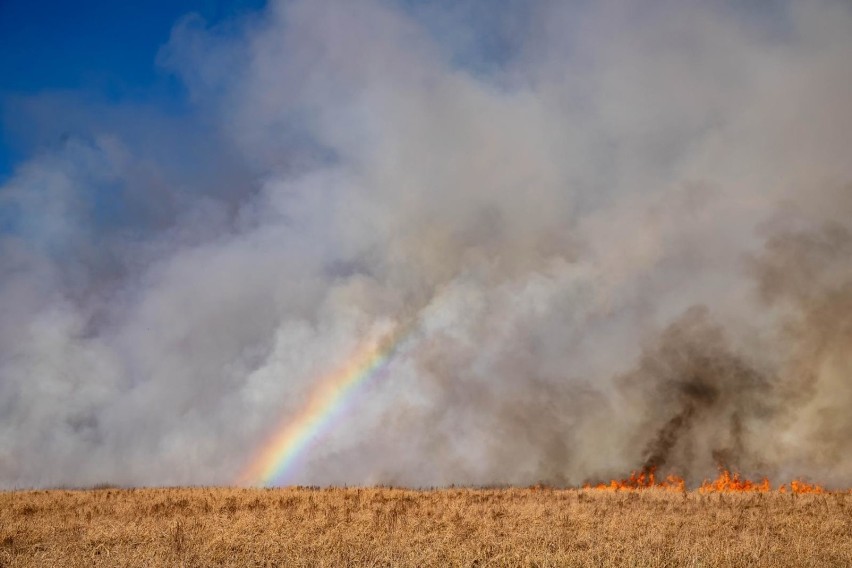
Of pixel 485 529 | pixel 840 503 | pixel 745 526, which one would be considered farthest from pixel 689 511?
pixel 485 529

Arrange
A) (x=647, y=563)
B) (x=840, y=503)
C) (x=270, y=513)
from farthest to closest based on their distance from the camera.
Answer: (x=840, y=503)
(x=270, y=513)
(x=647, y=563)

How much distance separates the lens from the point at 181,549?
1961 cm

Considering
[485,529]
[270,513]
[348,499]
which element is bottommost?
[485,529]

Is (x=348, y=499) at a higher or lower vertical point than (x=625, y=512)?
higher

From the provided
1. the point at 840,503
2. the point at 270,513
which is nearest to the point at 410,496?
the point at 270,513

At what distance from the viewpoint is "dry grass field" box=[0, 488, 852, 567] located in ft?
58.6

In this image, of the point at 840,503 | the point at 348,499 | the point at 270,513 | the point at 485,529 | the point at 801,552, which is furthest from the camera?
the point at 348,499

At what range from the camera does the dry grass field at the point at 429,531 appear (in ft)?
58.6

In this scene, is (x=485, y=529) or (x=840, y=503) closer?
(x=485, y=529)

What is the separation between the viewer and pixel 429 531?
2353 cm

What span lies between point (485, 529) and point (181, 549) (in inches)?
395

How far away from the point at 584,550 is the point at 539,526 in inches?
234

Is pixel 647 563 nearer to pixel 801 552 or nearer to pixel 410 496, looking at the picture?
pixel 801 552

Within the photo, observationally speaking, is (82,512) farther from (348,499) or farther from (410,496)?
(410,496)
